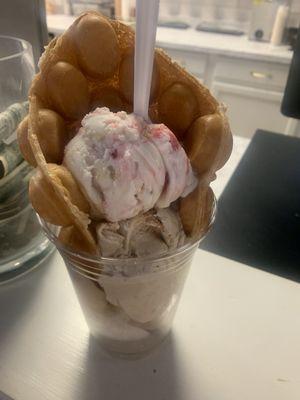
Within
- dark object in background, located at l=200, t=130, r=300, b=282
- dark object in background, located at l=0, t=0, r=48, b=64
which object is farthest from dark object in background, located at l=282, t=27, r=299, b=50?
dark object in background, located at l=0, t=0, r=48, b=64

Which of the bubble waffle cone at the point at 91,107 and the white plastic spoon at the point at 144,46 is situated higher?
the white plastic spoon at the point at 144,46

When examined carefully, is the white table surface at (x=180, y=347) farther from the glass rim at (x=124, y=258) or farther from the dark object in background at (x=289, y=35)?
the dark object in background at (x=289, y=35)

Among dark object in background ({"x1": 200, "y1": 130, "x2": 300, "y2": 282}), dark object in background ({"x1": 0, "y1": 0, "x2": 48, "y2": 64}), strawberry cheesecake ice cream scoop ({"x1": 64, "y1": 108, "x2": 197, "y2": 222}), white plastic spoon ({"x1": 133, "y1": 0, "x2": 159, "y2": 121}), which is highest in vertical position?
white plastic spoon ({"x1": 133, "y1": 0, "x2": 159, "y2": 121})

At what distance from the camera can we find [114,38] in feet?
1.00

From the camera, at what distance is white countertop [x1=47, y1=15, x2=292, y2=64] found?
1.36m

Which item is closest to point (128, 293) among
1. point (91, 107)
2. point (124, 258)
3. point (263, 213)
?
point (124, 258)

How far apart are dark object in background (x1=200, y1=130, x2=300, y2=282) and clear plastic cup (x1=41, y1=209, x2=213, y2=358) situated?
15 centimetres

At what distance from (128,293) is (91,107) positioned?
155 mm

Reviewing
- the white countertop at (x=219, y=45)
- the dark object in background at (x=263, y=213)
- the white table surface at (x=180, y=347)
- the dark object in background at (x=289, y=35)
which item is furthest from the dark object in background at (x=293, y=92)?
the dark object in background at (x=289, y=35)

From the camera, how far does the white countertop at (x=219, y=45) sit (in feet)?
4.46

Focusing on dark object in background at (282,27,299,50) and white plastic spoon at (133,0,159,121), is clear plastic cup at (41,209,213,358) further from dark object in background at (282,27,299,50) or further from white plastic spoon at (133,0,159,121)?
dark object in background at (282,27,299,50)

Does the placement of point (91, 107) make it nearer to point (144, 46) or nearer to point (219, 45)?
point (144, 46)

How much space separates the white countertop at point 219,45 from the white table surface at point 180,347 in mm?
1141

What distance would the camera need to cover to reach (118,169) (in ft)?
0.88
